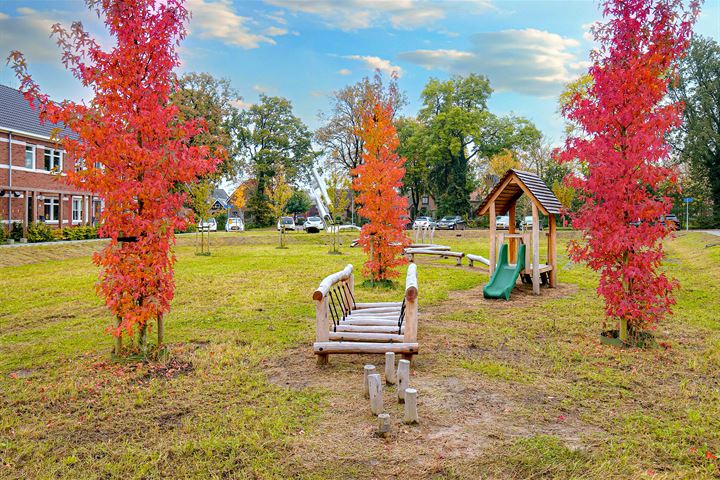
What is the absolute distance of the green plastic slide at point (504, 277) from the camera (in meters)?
11.5

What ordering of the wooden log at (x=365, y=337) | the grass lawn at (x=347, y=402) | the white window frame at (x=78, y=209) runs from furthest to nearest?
the white window frame at (x=78, y=209) → the wooden log at (x=365, y=337) → the grass lawn at (x=347, y=402)

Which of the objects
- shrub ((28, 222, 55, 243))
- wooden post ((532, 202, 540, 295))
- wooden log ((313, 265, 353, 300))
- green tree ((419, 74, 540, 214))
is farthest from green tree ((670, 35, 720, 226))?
shrub ((28, 222, 55, 243))

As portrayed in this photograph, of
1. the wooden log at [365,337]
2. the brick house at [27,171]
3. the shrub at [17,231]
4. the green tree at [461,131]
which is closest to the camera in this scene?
the wooden log at [365,337]

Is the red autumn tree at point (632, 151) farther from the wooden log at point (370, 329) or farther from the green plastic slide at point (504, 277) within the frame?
the green plastic slide at point (504, 277)

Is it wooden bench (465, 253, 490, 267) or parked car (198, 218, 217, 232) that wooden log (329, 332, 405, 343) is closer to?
wooden bench (465, 253, 490, 267)

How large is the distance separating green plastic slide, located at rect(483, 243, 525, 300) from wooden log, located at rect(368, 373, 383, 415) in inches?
292

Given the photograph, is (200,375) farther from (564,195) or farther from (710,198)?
(710,198)

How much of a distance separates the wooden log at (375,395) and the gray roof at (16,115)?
28677mm

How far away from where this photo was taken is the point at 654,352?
6883 mm

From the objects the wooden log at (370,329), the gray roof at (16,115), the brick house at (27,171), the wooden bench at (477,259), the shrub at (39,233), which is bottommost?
the wooden log at (370,329)

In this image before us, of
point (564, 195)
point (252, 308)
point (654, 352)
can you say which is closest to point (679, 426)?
point (654, 352)

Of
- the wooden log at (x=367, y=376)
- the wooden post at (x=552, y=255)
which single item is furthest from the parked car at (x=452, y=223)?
the wooden log at (x=367, y=376)

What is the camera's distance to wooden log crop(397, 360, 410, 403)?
491 cm

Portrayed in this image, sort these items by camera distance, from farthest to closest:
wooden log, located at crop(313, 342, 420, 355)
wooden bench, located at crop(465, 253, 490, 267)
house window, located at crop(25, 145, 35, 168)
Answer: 1. house window, located at crop(25, 145, 35, 168)
2. wooden bench, located at crop(465, 253, 490, 267)
3. wooden log, located at crop(313, 342, 420, 355)
